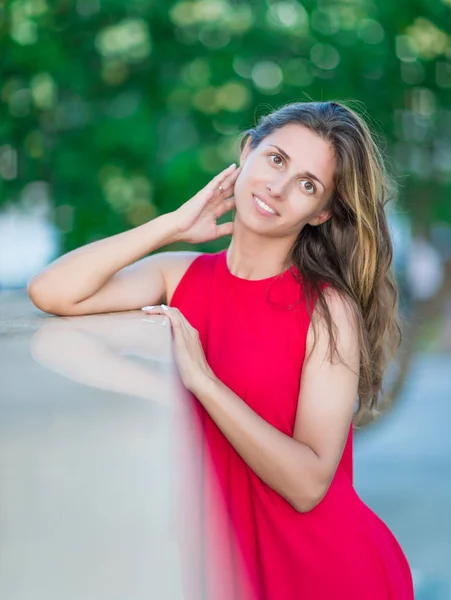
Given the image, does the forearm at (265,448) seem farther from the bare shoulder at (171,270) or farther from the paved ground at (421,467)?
the paved ground at (421,467)

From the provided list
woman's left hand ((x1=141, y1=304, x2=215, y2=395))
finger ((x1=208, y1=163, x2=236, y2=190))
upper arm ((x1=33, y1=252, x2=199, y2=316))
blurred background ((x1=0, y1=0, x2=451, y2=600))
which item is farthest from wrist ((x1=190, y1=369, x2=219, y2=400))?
blurred background ((x1=0, y1=0, x2=451, y2=600))

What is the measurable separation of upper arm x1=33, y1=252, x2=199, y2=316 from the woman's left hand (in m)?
0.32

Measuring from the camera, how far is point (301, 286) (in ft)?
7.12

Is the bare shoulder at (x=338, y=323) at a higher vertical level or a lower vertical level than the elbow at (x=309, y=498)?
higher

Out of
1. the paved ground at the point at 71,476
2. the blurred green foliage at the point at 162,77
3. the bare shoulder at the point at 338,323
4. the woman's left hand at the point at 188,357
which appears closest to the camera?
the paved ground at the point at 71,476

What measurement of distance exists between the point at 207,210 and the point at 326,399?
1.99 ft

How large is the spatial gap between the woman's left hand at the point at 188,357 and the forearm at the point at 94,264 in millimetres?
324

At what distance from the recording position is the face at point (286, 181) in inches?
84.9

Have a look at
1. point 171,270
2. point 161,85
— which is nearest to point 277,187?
point 171,270

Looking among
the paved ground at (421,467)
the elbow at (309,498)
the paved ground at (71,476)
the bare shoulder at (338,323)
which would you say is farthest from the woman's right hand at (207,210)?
the paved ground at (421,467)

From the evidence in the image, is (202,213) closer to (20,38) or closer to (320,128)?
(320,128)

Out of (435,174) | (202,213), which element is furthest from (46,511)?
(435,174)

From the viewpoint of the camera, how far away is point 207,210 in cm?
234

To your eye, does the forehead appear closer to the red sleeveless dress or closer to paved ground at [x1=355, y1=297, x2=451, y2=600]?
the red sleeveless dress
